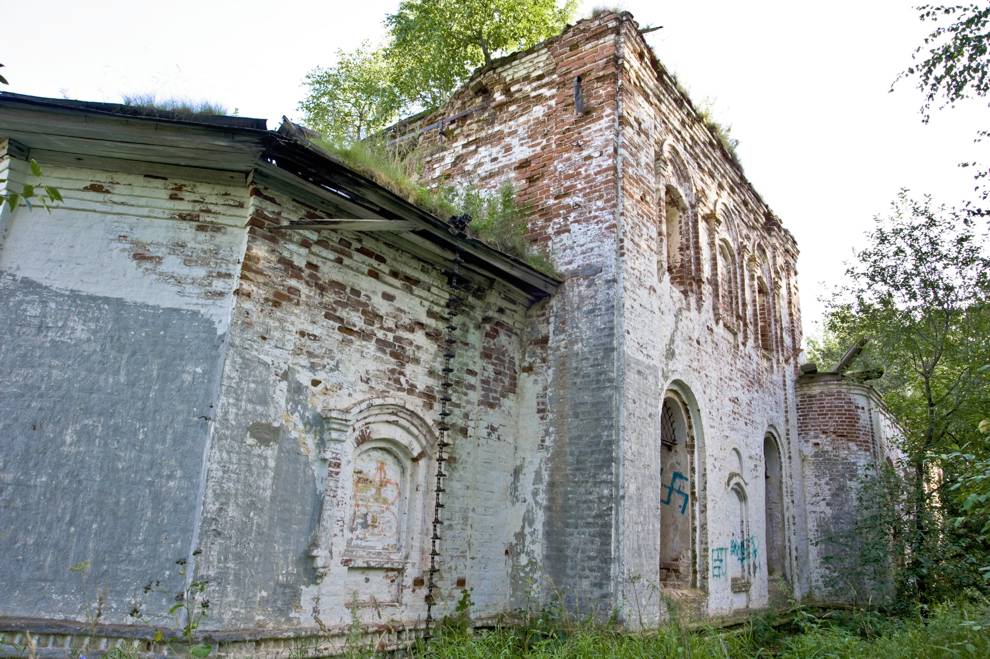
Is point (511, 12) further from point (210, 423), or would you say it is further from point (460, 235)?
point (210, 423)

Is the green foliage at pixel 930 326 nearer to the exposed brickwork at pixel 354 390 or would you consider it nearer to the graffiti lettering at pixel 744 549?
the graffiti lettering at pixel 744 549

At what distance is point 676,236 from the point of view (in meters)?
10.0

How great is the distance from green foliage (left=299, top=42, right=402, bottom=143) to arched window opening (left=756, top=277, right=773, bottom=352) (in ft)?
31.0

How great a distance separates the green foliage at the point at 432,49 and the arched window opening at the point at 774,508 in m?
9.92

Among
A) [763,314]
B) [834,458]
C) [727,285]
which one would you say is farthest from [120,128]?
[834,458]

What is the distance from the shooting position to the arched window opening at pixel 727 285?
10742mm

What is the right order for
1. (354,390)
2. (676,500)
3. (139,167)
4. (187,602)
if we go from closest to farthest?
(187,602)
(139,167)
(354,390)
(676,500)

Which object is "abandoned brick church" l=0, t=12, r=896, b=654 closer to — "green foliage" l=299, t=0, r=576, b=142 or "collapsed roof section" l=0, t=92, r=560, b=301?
"collapsed roof section" l=0, t=92, r=560, b=301

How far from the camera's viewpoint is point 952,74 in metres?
7.84

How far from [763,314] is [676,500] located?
5843mm

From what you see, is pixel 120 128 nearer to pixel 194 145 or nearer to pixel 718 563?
pixel 194 145

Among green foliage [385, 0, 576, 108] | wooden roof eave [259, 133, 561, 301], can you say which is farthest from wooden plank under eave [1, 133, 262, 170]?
green foliage [385, 0, 576, 108]

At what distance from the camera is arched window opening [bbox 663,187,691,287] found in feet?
31.4

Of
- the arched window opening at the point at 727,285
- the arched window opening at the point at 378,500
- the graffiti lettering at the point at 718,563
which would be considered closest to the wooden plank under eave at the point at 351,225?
the arched window opening at the point at 378,500
